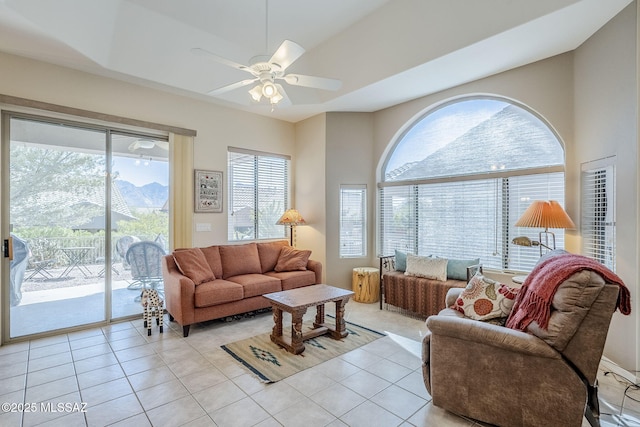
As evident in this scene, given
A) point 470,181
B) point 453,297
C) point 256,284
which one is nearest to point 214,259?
point 256,284

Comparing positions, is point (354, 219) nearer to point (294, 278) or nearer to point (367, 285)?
point (367, 285)

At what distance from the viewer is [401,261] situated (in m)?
4.61

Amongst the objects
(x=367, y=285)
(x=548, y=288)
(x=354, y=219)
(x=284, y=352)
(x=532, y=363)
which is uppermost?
(x=354, y=219)

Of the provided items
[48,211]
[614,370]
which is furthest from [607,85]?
[48,211]

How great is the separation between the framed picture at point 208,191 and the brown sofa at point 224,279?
664 mm

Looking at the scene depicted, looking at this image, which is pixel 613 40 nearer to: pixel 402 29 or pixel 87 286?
pixel 402 29

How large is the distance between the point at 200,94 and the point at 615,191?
488 cm

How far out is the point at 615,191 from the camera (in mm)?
2795

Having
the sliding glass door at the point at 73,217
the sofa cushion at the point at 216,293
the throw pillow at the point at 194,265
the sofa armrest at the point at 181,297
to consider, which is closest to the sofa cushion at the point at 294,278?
the sofa cushion at the point at 216,293

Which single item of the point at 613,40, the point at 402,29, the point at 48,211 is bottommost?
the point at 48,211

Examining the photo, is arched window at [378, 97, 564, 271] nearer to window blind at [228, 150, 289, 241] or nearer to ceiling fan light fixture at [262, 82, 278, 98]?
window blind at [228, 150, 289, 241]

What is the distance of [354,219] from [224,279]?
237cm

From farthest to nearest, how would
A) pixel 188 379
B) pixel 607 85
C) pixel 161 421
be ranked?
pixel 607 85, pixel 188 379, pixel 161 421

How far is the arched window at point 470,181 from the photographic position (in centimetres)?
373
